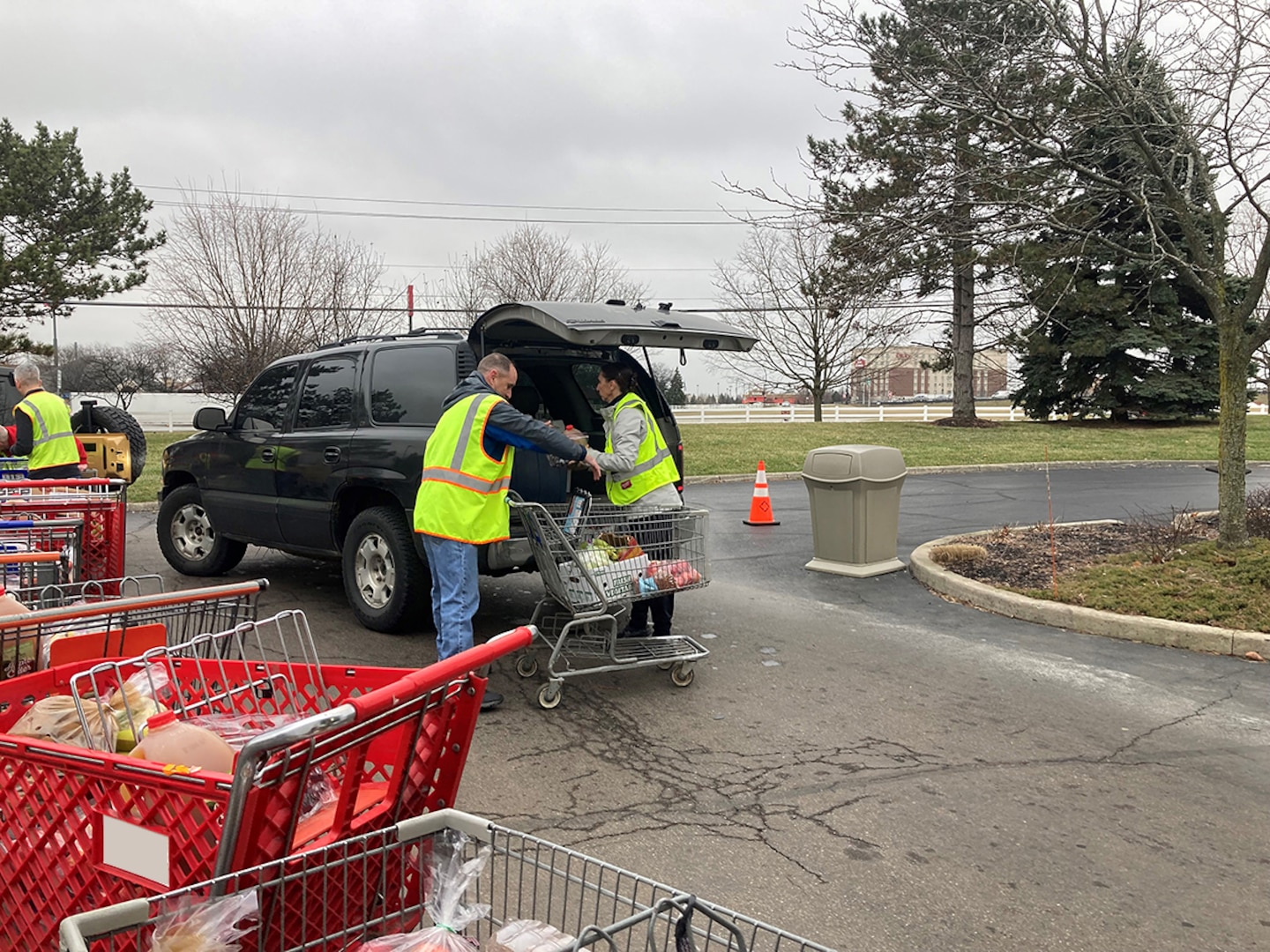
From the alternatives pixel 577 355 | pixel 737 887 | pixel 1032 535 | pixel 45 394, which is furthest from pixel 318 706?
pixel 1032 535

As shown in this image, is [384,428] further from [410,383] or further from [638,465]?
[638,465]

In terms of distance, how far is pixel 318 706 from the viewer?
114 inches

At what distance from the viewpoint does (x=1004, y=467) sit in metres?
20.5

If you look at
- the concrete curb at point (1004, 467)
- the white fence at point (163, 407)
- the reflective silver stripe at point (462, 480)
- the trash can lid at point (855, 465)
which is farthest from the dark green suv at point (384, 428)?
the white fence at point (163, 407)

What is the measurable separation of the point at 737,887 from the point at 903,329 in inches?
1218

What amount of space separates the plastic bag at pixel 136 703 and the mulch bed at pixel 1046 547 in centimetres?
713

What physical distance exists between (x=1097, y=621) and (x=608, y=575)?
13.0 feet

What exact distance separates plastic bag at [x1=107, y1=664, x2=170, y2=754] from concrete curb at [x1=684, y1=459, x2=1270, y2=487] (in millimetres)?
14903

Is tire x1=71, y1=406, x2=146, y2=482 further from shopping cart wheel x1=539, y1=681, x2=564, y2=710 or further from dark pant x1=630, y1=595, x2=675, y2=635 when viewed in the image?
shopping cart wheel x1=539, y1=681, x2=564, y2=710

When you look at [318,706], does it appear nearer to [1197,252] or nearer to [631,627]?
[631,627]

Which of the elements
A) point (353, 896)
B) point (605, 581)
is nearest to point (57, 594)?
point (605, 581)

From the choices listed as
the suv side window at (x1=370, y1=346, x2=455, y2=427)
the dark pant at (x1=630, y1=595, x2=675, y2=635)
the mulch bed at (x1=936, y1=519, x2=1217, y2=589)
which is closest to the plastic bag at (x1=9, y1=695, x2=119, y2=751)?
the dark pant at (x1=630, y1=595, x2=675, y2=635)

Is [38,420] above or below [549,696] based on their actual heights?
above

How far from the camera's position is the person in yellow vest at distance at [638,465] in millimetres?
6016
